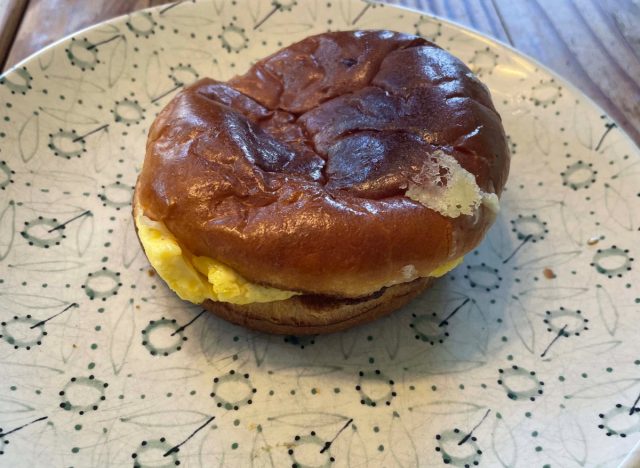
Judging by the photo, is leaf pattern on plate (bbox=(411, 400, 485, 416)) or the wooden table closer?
leaf pattern on plate (bbox=(411, 400, 485, 416))

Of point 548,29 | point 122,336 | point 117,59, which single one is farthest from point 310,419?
point 548,29

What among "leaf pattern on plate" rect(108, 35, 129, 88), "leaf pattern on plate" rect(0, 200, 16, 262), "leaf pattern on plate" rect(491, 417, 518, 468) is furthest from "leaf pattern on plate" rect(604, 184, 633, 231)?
"leaf pattern on plate" rect(0, 200, 16, 262)

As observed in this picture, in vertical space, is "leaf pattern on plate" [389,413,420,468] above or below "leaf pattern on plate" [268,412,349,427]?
below

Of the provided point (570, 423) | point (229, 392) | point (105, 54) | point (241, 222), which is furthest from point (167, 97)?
point (570, 423)

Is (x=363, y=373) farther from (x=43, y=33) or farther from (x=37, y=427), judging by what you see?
(x=43, y=33)

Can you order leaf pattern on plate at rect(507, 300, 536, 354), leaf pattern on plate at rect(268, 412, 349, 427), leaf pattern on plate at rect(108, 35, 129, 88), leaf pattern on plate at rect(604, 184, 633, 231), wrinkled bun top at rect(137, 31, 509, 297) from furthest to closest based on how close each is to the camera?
1. leaf pattern on plate at rect(108, 35, 129, 88)
2. leaf pattern on plate at rect(604, 184, 633, 231)
3. leaf pattern on plate at rect(507, 300, 536, 354)
4. leaf pattern on plate at rect(268, 412, 349, 427)
5. wrinkled bun top at rect(137, 31, 509, 297)

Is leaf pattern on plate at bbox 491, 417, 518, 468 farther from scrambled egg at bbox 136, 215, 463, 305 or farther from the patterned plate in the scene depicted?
scrambled egg at bbox 136, 215, 463, 305
